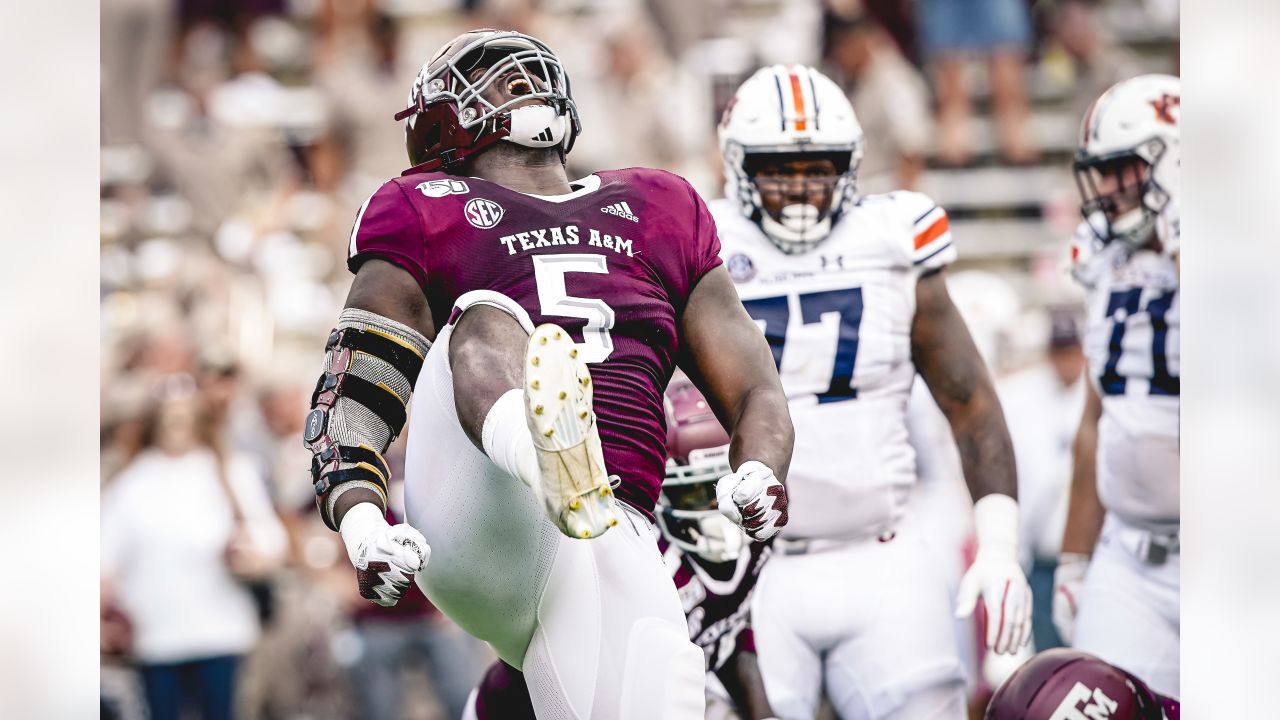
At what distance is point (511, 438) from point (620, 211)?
1.91ft

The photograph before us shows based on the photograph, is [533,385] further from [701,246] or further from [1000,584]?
[1000,584]

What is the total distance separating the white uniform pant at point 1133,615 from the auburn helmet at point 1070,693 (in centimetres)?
35

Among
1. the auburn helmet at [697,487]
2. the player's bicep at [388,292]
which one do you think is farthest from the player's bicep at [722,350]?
the auburn helmet at [697,487]

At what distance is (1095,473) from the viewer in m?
4.22

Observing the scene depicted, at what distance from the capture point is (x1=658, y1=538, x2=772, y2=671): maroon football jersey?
134 inches

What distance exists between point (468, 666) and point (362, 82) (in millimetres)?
2581

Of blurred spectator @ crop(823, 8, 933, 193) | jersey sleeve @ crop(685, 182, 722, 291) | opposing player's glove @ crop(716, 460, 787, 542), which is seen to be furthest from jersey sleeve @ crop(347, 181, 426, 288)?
blurred spectator @ crop(823, 8, 933, 193)

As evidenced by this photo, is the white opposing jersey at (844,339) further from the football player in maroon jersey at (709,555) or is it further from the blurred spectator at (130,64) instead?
the blurred spectator at (130,64)

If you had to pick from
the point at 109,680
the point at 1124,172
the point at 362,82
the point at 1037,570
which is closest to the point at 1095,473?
the point at 1124,172

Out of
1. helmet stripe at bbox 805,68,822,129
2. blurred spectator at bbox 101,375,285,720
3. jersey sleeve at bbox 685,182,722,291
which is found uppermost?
helmet stripe at bbox 805,68,822,129

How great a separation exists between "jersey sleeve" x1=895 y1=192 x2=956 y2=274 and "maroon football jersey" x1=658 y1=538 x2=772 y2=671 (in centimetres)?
67

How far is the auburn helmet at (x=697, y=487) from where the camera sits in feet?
11.1

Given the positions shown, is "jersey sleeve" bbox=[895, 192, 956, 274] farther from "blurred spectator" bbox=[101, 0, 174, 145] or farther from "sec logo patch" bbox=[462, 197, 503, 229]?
"blurred spectator" bbox=[101, 0, 174, 145]

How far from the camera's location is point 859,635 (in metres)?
3.49
